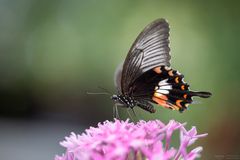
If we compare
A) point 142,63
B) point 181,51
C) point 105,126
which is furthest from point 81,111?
point 105,126

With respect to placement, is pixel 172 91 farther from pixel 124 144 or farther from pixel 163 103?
pixel 124 144

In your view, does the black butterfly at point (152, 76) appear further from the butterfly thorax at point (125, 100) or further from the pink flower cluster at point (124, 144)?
the pink flower cluster at point (124, 144)

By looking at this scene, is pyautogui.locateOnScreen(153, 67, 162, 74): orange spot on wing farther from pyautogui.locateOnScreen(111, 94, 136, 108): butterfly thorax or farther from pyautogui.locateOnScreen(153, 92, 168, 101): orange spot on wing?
pyautogui.locateOnScreen(111, 94, 136, 108): butterfly thorax

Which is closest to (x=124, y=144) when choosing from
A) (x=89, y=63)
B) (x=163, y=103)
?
(x=163, y=103)

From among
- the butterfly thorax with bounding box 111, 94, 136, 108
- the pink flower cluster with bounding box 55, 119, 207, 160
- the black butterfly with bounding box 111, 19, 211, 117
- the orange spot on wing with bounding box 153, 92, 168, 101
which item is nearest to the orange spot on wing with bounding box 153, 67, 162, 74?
the black butterfly with bounding box 111, 19, 211, 117

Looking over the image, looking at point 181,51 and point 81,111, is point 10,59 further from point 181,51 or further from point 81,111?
point 181,51
